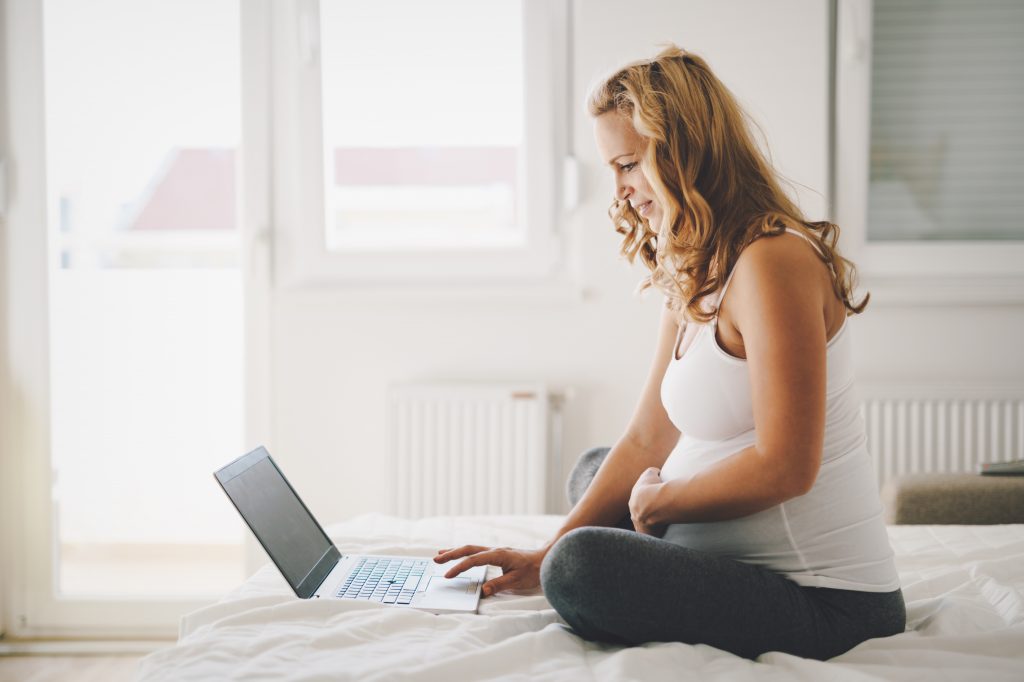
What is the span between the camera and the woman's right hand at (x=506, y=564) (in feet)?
3.95

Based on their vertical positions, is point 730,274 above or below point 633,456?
above

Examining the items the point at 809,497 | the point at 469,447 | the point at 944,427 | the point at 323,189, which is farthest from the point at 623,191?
the point at 944,427

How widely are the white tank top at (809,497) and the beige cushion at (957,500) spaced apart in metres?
0.76

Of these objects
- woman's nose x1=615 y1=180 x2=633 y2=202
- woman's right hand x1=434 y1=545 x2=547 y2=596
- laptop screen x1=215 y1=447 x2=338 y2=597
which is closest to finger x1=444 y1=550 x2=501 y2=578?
woman's right hand x1=434 y1=545 x2=547 y2=596

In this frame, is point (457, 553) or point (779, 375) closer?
point (779, 375)

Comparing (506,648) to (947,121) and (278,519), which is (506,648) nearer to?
(278,519)

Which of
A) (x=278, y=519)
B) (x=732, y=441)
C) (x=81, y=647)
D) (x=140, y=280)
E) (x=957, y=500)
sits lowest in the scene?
(x=81, y=647)

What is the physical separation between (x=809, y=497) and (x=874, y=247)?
1513 millimetres

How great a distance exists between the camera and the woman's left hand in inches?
44.5

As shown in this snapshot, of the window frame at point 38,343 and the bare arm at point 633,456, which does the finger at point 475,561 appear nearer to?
the bare arm at point 633,456

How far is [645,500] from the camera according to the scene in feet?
3.72

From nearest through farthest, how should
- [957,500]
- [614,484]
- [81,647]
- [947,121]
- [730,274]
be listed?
[730,274], [614,484], [957,500], [81,647], [947,121]

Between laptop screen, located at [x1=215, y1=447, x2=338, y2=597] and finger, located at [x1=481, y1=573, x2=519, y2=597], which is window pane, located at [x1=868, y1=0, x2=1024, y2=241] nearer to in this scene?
finger, located at [x1=481, y1=573, x2=519, y2=597]

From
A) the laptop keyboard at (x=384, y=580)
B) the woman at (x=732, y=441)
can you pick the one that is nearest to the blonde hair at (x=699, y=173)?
the woman at (x=732, y=441)
